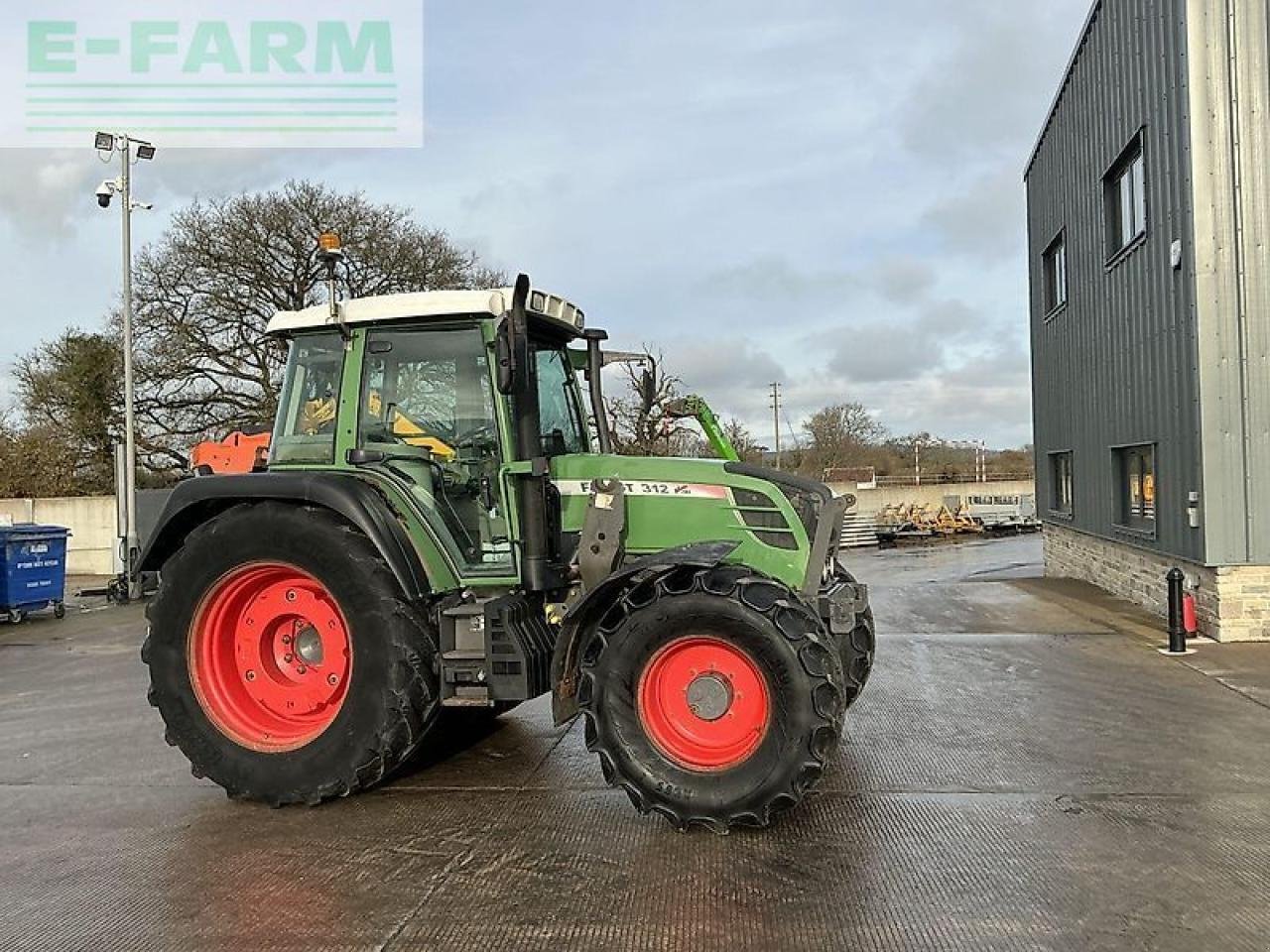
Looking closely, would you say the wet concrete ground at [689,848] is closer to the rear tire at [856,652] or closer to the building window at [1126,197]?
the rear tire at [856,652]

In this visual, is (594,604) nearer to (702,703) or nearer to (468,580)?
(702,703)

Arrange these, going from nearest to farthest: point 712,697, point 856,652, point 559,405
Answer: point 712,697, point 559,405, point 856,652

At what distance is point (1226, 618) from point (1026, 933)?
23.1 feet

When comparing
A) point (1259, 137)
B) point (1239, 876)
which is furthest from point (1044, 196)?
point (1239, 876)

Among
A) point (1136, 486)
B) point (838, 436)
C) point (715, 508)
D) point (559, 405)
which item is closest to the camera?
point (715, 508)

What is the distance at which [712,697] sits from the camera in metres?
4.70

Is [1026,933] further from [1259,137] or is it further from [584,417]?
[1259,137]

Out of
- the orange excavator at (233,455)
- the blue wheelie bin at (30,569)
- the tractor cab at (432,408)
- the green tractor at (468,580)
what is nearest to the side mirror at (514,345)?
the green tractor at (468,580)

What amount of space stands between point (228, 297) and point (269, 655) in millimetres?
21994

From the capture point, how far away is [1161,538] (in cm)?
1087

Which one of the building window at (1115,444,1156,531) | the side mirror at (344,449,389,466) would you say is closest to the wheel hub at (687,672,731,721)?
the side mirror at (344,449,389,466)

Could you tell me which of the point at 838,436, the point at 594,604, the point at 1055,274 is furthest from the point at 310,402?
the point at 838,436

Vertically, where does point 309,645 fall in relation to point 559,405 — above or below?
below

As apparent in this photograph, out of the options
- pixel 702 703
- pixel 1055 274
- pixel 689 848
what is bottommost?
pixel 689 848
